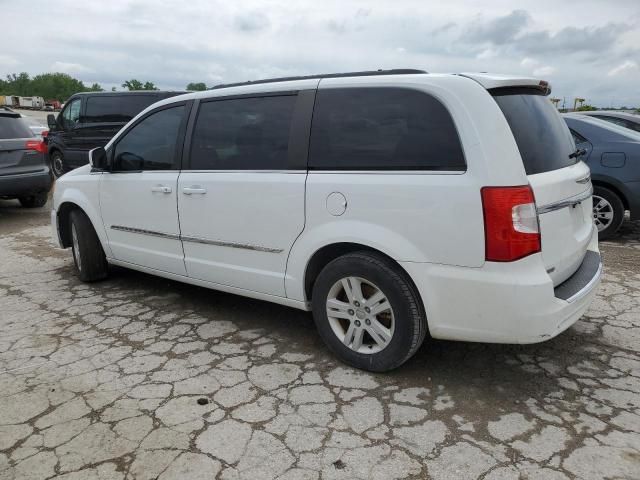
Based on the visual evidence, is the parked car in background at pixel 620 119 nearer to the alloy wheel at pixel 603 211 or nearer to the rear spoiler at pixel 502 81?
the alloy wheel at pixel 603 211

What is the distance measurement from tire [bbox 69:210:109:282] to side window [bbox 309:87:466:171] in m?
2.68

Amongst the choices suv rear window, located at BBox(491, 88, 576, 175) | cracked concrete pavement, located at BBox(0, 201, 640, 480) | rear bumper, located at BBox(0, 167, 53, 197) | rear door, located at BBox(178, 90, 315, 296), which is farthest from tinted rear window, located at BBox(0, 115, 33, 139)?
suv rear window, located at BBox(491, 88, 576, 175)

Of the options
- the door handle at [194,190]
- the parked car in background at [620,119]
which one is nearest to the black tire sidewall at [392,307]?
the door handle at [194,190]

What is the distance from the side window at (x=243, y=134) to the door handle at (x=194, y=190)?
147 millimetres

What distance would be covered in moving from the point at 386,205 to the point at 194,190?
4.98 ft

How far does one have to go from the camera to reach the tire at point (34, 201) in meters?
9.27

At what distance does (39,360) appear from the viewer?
3391 millimetres

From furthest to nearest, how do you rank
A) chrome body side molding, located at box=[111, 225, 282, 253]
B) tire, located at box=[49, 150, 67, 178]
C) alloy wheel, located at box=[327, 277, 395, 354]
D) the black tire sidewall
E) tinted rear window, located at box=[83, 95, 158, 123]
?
tire, located at box=[49, 150, 67, 178]
tinted rear window, located at box=[83, 95, 158, 123]
chrome body side molding, located at box=[111, 225, 282, 253]
alloy wheel, located at box=[327, 277, 395, 354]
the black tire sidewall

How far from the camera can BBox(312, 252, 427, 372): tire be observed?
9.31 ft

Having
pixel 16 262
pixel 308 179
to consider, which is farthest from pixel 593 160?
pixel 16 262

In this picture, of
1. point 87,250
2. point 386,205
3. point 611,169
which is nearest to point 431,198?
point 386,205

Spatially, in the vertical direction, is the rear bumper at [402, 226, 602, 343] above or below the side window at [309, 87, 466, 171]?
below

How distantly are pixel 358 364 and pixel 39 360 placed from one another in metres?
2.07

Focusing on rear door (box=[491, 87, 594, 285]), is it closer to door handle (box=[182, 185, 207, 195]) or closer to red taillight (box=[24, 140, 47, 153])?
door handle (box=[182, 185, 207, 195])
